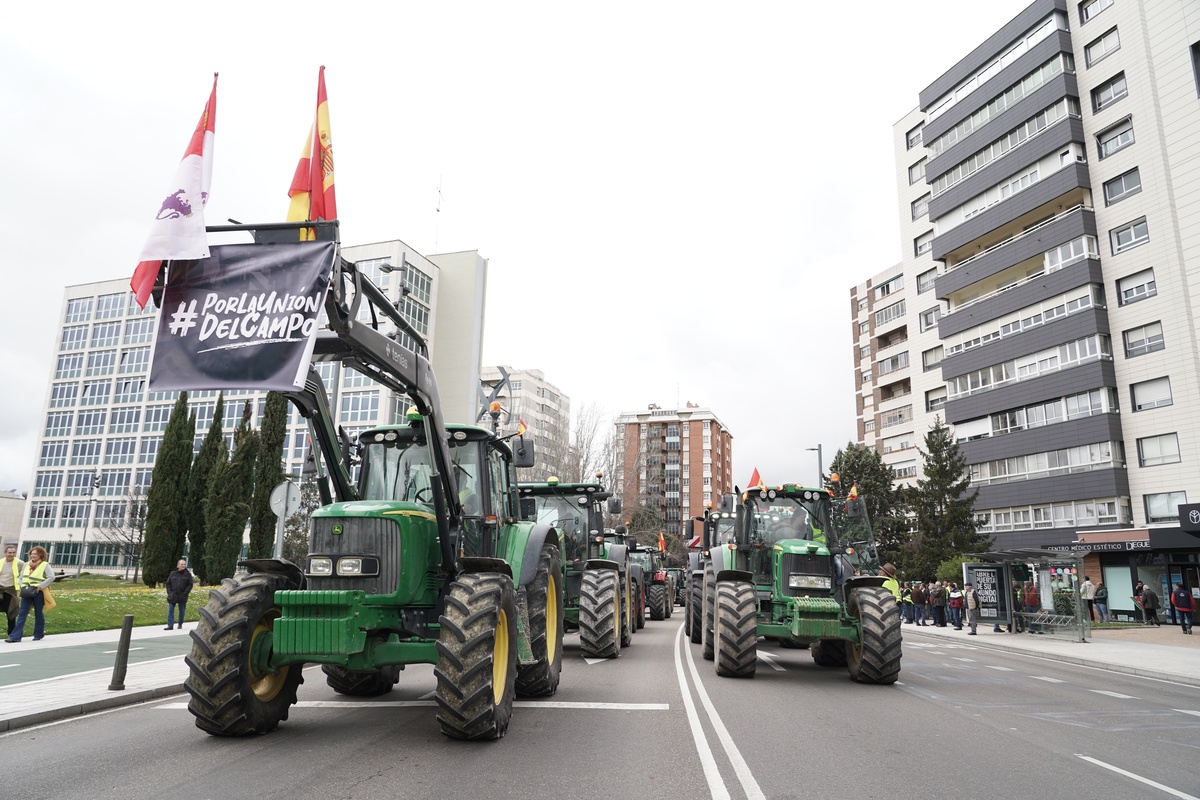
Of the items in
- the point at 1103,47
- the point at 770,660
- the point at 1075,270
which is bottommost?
the point at 770,660

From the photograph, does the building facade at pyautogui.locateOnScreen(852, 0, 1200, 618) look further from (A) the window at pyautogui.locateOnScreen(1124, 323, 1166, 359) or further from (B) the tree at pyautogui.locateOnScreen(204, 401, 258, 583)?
(B) the tree at pyautogui.locateOnScreen(204, 401, 258, 583)

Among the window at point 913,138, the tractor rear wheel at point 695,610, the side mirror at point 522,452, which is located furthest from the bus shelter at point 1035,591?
the window at point 913,138

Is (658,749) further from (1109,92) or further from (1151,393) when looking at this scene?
(1109,92)

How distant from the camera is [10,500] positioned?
298 feet

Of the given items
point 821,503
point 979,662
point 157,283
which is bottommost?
point 979,662

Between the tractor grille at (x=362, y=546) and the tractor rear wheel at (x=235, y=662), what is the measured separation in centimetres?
56

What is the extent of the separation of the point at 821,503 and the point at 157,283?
406 inches

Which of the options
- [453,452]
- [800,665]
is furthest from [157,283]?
[800,665]

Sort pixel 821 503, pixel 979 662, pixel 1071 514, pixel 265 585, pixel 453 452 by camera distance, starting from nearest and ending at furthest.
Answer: pixel 265 585 < pixel 453 452 < pixel 821 503 < pixel 979 662 < pixel 1071 514

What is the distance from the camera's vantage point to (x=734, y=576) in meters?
11.8

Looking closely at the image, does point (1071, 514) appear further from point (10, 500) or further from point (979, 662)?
point (10, 500)

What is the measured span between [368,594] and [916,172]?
174 ft

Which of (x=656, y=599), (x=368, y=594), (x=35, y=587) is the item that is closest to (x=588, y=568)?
(x=368, y=594)

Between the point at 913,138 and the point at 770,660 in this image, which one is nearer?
the point at 770,660
